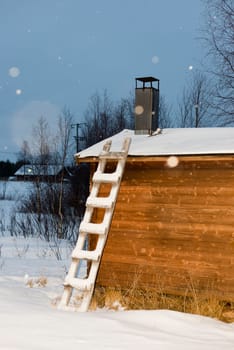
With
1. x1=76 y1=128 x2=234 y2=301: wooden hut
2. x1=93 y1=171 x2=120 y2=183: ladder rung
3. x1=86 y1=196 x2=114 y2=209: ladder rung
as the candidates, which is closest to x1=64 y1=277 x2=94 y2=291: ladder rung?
x1=86 y1=196 x2=114 y2=209: ladder rung

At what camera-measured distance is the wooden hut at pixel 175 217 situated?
328 inches

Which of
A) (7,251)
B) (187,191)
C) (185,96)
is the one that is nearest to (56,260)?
(7,251)

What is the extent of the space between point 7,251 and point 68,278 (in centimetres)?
908

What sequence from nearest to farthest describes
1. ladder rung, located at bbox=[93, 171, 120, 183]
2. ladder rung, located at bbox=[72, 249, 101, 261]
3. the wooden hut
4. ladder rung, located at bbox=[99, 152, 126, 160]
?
1. ladder rung, located at bbox=[72, 249, 101, 261]
2. ladder rung, located at bbox=[93, 171, 120, 183]
3. ladder rung, located at bbox=[99, 152, 126, 160]
4. the wooden hut

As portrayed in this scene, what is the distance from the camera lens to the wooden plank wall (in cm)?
838

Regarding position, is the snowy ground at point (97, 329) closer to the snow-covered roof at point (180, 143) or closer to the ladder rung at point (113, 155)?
the ladder rung at point (113, 155)

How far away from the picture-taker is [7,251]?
15.9 metres

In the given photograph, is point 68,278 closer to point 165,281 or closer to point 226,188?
point 165,281

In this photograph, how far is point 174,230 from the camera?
879 centimetres

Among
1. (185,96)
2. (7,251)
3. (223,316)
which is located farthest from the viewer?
(185,96)

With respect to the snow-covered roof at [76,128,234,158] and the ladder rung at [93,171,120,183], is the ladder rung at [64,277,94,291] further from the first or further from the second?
the snow-covered roof at [76,128,234,158]

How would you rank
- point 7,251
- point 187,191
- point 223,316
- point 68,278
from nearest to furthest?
point 68,278 < point 223,316 < point 187,191 < point 7,251

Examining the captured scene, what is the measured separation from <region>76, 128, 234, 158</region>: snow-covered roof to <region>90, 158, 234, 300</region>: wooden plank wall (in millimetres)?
317

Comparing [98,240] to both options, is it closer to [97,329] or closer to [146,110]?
[97,329]
